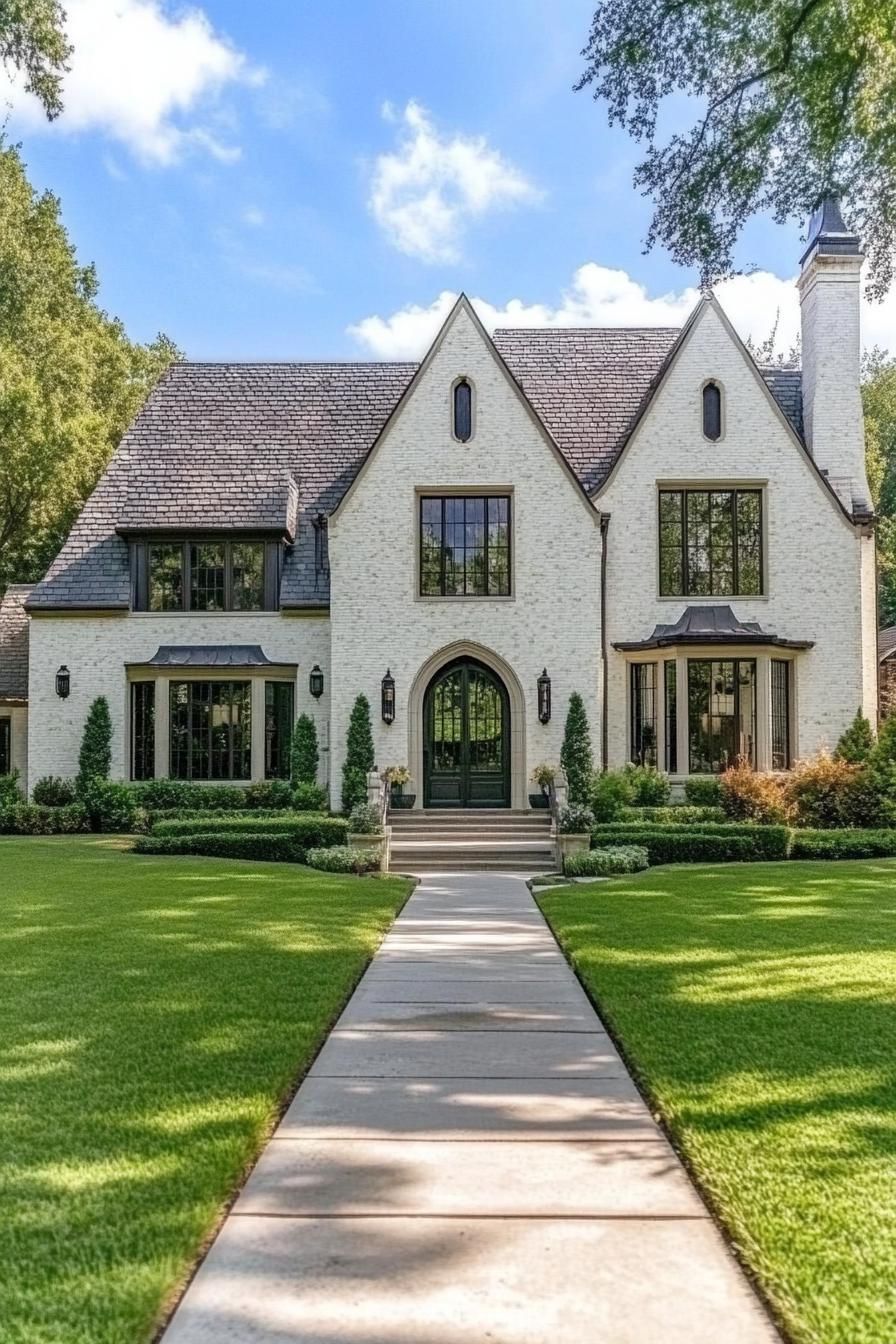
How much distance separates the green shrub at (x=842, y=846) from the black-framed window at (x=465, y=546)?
8.11 metres

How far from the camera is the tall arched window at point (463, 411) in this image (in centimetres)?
2298

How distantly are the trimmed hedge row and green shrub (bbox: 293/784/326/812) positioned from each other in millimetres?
6708

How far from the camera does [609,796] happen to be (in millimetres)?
21000

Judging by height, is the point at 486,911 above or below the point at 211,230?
below

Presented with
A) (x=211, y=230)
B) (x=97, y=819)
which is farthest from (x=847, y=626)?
(x=97, y=819)

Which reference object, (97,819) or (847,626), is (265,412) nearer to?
(97,819)

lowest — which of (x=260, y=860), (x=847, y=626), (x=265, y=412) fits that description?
(x=260, y=860)

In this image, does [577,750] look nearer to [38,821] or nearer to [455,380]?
[455,380]

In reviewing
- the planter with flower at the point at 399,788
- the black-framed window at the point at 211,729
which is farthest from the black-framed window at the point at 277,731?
the planter with flower at the point at 399,788

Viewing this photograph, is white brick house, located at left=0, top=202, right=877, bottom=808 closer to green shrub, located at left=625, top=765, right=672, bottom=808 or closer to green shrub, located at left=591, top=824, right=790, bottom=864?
green shrub, located at left=625, top=765, right=672, bottom=808

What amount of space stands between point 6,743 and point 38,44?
1641 centimetres

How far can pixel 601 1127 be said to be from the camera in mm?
4938

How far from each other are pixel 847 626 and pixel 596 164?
451 inches

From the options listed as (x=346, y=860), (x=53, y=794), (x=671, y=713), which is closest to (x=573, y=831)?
(x=346, y=860)
